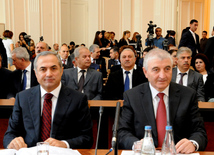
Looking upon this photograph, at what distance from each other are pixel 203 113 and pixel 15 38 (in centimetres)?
951

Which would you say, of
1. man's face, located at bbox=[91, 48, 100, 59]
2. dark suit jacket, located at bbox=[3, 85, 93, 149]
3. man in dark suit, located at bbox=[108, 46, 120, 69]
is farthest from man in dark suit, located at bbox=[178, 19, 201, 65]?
dark suit jacket, located at bbox=[3, 85, 93, 149]

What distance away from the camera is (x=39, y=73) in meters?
2.40

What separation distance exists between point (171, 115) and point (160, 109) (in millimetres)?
92

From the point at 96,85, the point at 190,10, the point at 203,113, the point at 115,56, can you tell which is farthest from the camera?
the point at 190,10

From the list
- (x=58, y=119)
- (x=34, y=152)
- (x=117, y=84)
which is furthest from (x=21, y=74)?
(x=34, y=152)

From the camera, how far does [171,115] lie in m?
2.34

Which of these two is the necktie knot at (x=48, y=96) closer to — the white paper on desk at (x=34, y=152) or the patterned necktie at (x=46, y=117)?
the patterned necktie at (x=46, y=117)

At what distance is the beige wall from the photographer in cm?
1184

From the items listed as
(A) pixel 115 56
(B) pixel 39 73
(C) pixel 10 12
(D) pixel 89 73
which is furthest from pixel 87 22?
(B) pixel 39 73

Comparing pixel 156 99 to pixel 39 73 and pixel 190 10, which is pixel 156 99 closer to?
pixel 39 73

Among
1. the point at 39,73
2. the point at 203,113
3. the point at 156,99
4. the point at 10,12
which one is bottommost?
the point at 203,113

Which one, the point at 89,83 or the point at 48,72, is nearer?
the point at 48,72

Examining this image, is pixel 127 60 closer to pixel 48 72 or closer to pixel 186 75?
pixel 186 75

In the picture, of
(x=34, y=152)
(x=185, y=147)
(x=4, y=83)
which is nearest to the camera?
(x=34, y=152)
